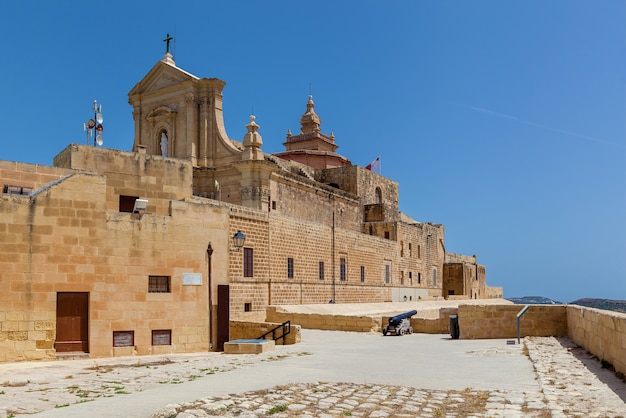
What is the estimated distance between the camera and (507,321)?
16516 millimetres

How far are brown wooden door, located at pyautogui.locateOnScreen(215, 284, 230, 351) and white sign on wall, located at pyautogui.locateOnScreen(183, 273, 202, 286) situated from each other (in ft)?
2.14

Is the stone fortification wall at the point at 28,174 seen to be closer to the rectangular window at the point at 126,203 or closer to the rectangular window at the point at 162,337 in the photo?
the rectangular window at the point at 126,203

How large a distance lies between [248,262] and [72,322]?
9.45 meters

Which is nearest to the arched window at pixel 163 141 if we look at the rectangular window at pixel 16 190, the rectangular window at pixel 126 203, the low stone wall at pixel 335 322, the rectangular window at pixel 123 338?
the low stone wall at pixel 335 322

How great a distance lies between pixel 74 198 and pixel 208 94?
20.9m

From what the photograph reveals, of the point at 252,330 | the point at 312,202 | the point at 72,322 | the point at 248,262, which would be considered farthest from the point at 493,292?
the point at 72,322

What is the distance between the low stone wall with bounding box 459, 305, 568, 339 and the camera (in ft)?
52.7

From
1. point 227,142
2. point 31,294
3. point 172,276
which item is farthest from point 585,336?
point 227,142

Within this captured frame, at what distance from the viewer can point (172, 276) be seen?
15125mm

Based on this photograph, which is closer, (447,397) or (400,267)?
(447,397)

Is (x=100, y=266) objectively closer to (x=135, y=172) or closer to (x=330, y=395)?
(x=135, y=172)

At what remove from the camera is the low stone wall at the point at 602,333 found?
29.3 feet

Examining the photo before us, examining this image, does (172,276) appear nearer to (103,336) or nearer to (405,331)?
(103,336)

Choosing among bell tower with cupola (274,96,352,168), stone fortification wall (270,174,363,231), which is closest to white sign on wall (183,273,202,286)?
stone fortification wall (270,174,363,231)
